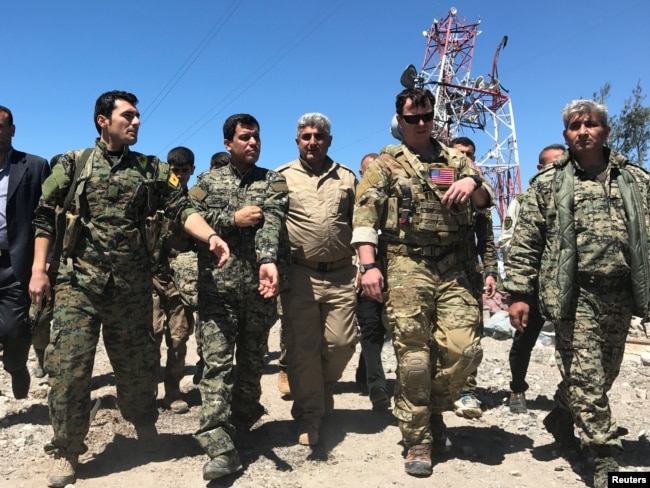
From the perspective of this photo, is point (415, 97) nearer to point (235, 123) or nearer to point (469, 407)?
point (235, 123)

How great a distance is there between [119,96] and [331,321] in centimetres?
221

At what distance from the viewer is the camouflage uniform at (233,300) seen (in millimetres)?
3301

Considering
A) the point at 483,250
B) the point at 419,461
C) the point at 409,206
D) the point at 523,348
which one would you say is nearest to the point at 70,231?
the point at 409,206

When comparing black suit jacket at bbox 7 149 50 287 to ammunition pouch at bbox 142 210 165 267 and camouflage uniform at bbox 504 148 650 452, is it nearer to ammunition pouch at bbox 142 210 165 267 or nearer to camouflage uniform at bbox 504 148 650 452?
ammunition pouch at bbox 142 210 165 267

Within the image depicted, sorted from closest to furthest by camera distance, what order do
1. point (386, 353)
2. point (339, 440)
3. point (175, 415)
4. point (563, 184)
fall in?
1. point (563, 184)
2. point (339, 440)
3. point (175, 415)
4. point (386, 353)

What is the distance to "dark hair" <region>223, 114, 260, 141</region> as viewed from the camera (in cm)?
361

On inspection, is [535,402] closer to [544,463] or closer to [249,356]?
[544,463]

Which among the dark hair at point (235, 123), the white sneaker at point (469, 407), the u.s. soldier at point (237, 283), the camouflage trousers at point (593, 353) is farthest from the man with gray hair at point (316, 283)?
the camouflage trousers at point (593, 353)

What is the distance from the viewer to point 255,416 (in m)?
3.81

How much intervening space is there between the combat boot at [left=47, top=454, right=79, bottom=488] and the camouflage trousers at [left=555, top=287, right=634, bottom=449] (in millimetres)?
3096

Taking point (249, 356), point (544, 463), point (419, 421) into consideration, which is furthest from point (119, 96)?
point (544, 463)

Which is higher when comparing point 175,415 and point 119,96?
point 119,96

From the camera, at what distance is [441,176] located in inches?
137

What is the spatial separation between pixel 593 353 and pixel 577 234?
0.72m
